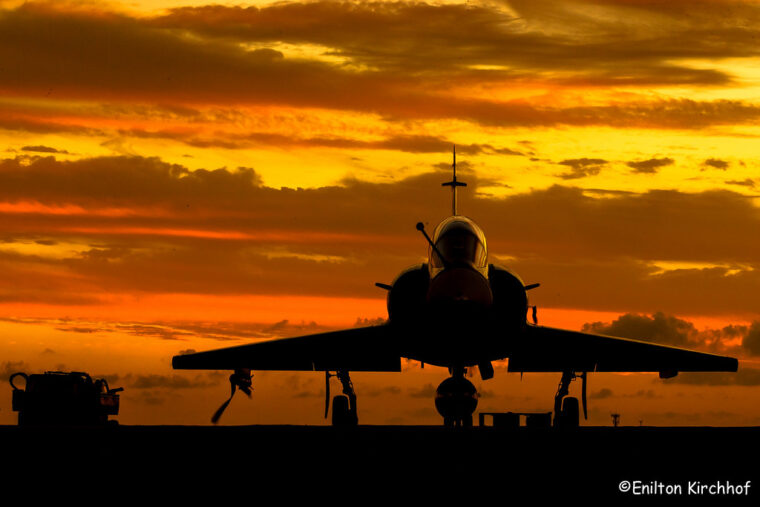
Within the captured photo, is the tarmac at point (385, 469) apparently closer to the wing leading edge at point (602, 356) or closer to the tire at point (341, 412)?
the tire at point (341, 412)

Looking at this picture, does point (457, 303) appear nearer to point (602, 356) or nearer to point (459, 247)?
point (459, 247)

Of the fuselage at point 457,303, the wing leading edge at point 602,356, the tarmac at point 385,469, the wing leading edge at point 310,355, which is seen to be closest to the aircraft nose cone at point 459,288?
the fuselage at point 457,303

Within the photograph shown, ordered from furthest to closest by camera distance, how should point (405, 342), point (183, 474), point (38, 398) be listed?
point (38, 398), point (405, 342), point (183, 474)

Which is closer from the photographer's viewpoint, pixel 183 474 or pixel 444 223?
pixel 183 474

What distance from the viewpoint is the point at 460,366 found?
27359 millimetres

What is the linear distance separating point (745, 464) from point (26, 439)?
41.7 feet

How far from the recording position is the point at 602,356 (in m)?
33.3

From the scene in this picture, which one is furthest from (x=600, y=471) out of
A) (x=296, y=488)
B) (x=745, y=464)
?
(x=296, y=488)

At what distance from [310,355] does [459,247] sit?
29.5ft

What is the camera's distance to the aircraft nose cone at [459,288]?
78.3ft

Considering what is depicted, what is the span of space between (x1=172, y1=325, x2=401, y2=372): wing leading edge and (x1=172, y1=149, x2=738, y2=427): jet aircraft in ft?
0.10

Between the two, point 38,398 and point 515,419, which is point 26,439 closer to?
point 38,398

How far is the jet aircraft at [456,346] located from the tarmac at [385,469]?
3.00 m

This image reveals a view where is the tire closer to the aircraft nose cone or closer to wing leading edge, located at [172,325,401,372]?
wing leading edge, located at [172,325,401,372]
